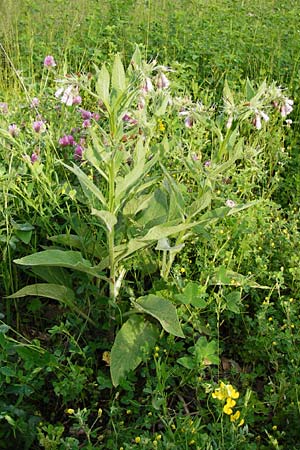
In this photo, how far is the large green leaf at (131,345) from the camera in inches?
77.1

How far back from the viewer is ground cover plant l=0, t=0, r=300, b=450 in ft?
6.23

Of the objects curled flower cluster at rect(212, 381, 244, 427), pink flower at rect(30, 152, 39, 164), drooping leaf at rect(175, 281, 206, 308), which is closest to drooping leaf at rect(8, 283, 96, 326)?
drooping leaf at rect(175, 281, 206, 308)

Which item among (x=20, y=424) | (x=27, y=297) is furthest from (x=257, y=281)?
(x=20, y=424)

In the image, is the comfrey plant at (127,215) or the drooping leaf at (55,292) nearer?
the comfrey plant at (127,215)

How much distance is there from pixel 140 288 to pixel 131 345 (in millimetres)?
297

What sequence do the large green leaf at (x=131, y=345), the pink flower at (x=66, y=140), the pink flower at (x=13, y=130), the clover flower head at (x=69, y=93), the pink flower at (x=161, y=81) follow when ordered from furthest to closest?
the pink flower at (x=66, y=140)
the pink flower at (x=13, y=130)
the pink flower at (x=161, y=81)
the clover flower head at (x=69, y=93)
the large green leaf at (x=131, y=345)

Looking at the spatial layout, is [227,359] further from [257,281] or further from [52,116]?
[52,116]

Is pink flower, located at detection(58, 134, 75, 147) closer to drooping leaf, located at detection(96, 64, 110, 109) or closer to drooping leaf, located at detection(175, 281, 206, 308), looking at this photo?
drooping leaf, located at detection(96, 64, 110, 109)

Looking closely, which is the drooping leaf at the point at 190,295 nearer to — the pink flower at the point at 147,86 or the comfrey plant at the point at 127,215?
the comfrey plant at the point at 127,215

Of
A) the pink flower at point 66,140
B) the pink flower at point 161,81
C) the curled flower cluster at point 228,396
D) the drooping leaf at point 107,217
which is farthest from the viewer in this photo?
the pink flower at point 66,140

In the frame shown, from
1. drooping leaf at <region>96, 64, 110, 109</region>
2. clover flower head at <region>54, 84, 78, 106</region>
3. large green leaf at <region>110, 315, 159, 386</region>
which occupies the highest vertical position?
drooping leaf at <region>96, 64, 110, 109</region>

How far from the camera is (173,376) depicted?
6.61ft

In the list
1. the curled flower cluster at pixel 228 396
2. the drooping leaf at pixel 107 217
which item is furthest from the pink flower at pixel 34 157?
the curled flower cluster at pixel 228 396

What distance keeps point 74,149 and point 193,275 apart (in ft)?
2.43
